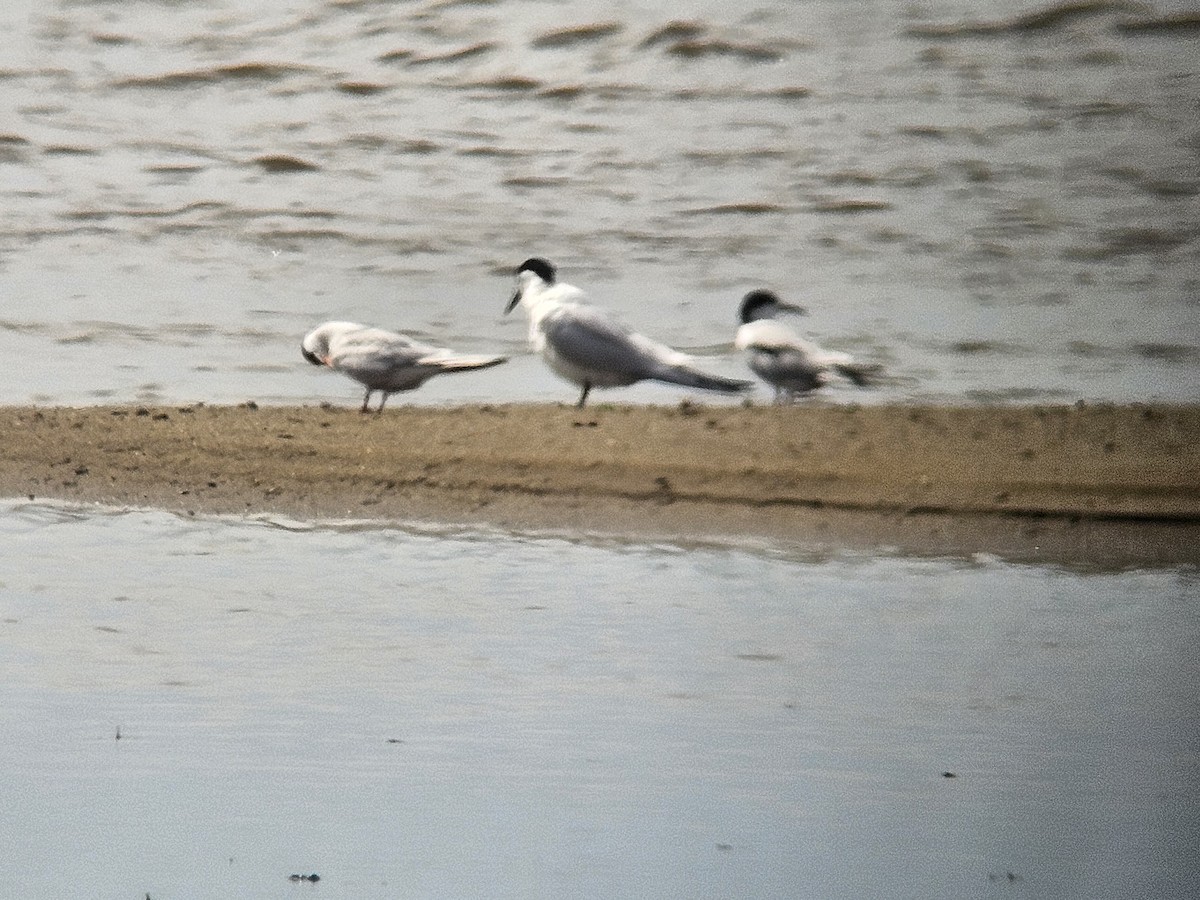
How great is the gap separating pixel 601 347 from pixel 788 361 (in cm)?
91

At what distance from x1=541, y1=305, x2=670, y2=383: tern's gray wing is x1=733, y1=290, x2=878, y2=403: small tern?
1.89 ft

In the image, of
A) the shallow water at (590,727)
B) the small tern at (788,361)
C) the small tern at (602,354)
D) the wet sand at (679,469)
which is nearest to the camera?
the shallow water at (590,727)

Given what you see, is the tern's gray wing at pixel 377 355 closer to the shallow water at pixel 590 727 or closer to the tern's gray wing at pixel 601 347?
the tern's gray wing at pixel 601 347

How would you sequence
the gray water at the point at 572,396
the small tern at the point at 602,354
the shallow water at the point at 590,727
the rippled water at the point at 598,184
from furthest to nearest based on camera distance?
the rippled water at the point at 598,184 → the small tern at the point at 602,354 → the gray water at the point at 572,396 → the shallow water at the point at 590,727

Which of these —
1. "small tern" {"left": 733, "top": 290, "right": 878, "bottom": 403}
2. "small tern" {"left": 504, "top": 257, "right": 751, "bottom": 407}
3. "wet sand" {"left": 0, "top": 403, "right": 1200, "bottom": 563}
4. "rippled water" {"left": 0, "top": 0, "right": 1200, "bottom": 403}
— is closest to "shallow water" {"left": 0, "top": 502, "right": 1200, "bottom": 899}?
"wet sand" {"left": 0, "top": 403, "right": 1200, "bottom": 563}

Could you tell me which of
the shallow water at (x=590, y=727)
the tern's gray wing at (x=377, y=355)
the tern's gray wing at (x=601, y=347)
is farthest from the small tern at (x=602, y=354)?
the shallow water at (x=590, y=727)

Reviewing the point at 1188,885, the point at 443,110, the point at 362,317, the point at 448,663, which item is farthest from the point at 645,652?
the point at 443,110

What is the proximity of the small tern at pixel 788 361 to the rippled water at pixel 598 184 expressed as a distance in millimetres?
331

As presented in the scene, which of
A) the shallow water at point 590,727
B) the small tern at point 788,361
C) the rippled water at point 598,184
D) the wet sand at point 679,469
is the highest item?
the shallow water at point 590,727

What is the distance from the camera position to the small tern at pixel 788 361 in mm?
9492

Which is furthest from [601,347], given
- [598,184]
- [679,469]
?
[598,184]

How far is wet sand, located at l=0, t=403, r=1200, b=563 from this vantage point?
7.13 metres

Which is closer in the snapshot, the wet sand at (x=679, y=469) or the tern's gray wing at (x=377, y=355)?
the wet sand at (x=679, y=469)

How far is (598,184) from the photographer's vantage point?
13.4 meters
